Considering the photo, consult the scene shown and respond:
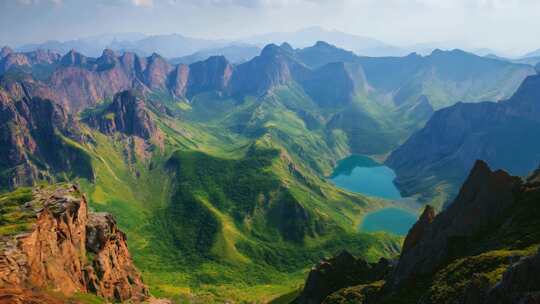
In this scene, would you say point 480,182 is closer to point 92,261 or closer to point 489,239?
point 489,239

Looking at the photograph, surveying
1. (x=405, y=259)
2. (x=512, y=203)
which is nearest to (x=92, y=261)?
(x=405, y=259)

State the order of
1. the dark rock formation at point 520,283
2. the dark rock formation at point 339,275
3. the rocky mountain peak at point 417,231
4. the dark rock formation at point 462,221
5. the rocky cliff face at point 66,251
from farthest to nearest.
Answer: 1. the rocky cliff face at point 66,251
2. the dark rock formation at point 339,275
3. the rocky mountain peak at point 417,231
4. the dark rock formation at point 462,221
5. the dark rock formation at point 520,283

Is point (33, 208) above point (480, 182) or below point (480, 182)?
below

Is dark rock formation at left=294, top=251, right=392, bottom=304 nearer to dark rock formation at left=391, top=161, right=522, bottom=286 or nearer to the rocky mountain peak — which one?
the rocky mountain peak

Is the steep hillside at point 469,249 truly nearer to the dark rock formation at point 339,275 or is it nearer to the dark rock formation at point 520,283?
the dark rock formation at point 520,283

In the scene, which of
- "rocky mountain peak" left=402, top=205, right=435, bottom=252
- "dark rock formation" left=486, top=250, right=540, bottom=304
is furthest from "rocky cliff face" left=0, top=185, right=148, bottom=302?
"dark rock formation" left=486, top=250, right=540, bottom=304

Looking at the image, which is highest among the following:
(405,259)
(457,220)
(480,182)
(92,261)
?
(480,182)

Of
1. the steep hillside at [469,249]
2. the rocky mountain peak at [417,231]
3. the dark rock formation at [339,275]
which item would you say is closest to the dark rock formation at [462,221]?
the steep hillside at [469,249]
